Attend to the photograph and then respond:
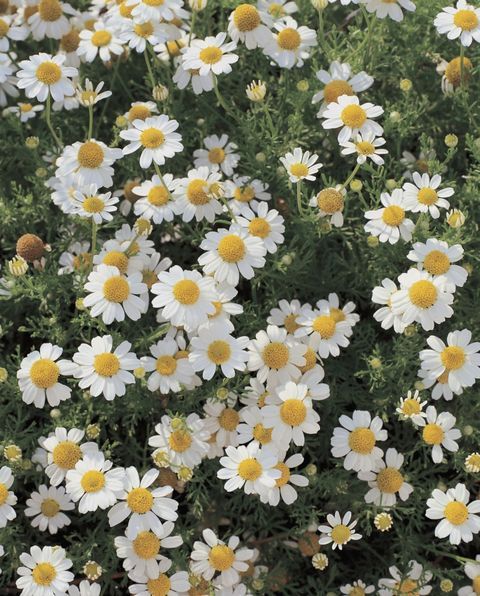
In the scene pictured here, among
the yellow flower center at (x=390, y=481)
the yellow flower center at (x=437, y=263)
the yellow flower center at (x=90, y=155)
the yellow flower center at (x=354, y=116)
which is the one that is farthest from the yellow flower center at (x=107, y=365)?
the yellow flower center at (x=354, y=116)

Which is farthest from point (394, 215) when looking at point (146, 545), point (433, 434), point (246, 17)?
point (146, 545)

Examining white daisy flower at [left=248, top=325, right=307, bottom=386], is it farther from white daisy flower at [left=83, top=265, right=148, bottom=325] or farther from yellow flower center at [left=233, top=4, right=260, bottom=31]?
yellow flower center at [left=233, top=4, right=260, bottom=31]

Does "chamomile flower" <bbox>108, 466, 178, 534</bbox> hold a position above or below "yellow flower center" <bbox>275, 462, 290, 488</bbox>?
below

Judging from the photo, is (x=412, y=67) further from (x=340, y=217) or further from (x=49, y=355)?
(x=49, y=355)

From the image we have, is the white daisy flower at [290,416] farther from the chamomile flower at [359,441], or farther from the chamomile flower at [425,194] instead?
the chamomile flower at [425,194]

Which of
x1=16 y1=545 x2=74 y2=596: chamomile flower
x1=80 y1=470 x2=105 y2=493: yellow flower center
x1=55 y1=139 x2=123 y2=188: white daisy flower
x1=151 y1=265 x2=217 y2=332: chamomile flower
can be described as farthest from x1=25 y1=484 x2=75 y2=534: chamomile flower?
x1=55 y1=139 x2=123 y2=188: white daisy flower

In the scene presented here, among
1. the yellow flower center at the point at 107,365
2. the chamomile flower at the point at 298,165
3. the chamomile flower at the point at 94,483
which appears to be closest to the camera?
the chamomile flower at the point at 94,483
